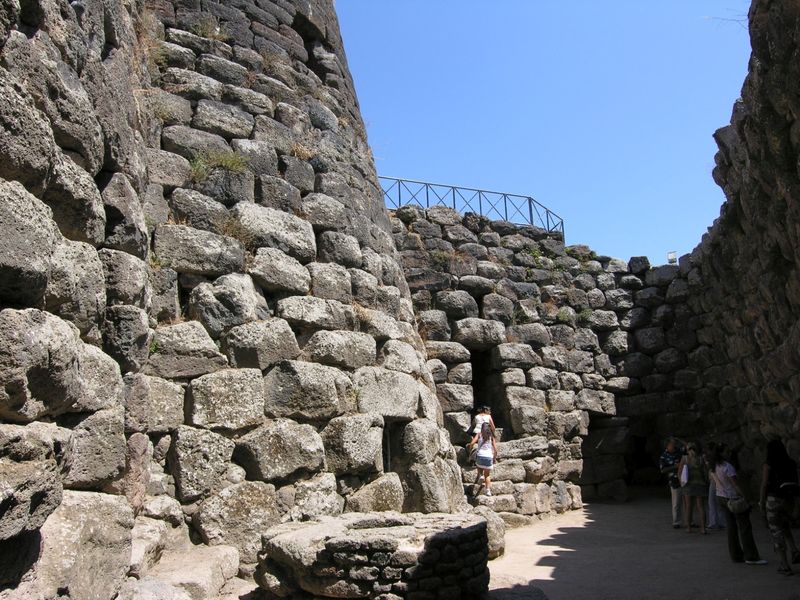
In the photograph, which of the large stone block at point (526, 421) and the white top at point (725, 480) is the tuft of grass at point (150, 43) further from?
the large stone block at point (526, 421)

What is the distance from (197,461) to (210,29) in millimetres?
3872

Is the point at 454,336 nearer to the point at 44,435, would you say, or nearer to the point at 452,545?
the point at 452,545

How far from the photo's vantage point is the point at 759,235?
6219 millimetres

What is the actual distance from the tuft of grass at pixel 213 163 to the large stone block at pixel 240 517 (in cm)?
231

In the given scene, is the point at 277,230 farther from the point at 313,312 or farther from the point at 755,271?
the point at 755,271

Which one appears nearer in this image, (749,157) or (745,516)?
(749,157)

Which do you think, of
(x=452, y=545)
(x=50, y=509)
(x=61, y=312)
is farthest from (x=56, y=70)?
(x=452, y=545)

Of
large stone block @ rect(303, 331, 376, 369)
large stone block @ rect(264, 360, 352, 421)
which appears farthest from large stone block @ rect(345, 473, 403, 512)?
large stone block @ rect(303, 331, 376, 369)

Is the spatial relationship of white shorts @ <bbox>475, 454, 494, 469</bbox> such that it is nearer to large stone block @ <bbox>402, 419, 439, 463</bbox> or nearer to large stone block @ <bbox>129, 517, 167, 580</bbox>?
large stone block @ <bbox>402, 419, 439, 463</bbox>

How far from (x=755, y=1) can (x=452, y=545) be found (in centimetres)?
376

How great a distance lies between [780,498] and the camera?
5746mm

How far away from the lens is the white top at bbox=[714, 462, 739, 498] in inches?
257

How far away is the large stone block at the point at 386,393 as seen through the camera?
5.66 m

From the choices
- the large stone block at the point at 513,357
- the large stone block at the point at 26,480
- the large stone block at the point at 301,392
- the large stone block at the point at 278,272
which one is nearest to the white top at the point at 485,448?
the large stone block at the point at 513,357
